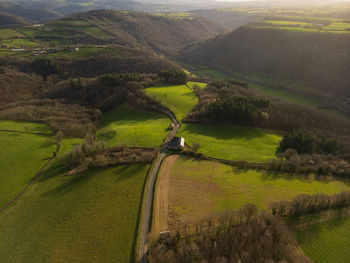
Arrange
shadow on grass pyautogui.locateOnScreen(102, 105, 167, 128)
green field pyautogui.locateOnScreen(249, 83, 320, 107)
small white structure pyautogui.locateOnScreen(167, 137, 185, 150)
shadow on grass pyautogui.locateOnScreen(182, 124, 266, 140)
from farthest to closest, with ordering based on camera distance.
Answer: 1. green field pyautogui.locateOnScreen(249, 83, 320, 107)
2. shadow on grass pyautogui.locateOnScreen(102, 105, 167, 128)
3. shadow on grass pyautogui.locateOnScreen(182, 124, 266, 140)
4. small white structure pyautogui.locateOnScreen(167, 137, 185, 150)

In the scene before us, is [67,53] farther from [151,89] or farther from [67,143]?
[67,143]

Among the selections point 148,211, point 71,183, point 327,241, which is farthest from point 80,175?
point 327,241

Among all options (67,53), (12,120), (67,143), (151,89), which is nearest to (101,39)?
(67,53)

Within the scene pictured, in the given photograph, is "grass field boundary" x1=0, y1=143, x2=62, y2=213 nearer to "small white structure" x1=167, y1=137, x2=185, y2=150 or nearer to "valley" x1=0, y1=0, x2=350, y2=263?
"valley" x1=0, y1=0, x2=350, y2=263

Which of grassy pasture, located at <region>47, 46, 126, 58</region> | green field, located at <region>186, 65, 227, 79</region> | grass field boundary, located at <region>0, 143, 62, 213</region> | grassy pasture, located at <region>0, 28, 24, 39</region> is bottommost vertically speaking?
grass field boundary, located at <region>0, 143, 62, 213</region>

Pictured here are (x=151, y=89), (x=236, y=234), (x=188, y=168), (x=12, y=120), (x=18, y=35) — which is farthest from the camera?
(x=18, y=35)

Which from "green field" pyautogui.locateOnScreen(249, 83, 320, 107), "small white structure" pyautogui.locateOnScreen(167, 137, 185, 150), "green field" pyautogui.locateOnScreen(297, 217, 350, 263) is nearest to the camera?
Answer: "green field" pyautogui.locateOnScreen(297, 217, 350, 263)

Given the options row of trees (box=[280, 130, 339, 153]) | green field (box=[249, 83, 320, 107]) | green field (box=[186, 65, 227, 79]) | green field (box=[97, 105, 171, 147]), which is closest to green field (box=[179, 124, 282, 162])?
row of trees (box=[280, 130, 339, 153])

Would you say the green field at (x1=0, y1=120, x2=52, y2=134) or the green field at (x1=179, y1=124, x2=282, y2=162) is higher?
the green field at (x1=179, y1=124, x2=282, y2=162)

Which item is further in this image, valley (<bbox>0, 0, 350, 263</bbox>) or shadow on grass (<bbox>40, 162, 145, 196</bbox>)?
shadow on grass (<bbox>40, 162, 145, 196</bbox>)
